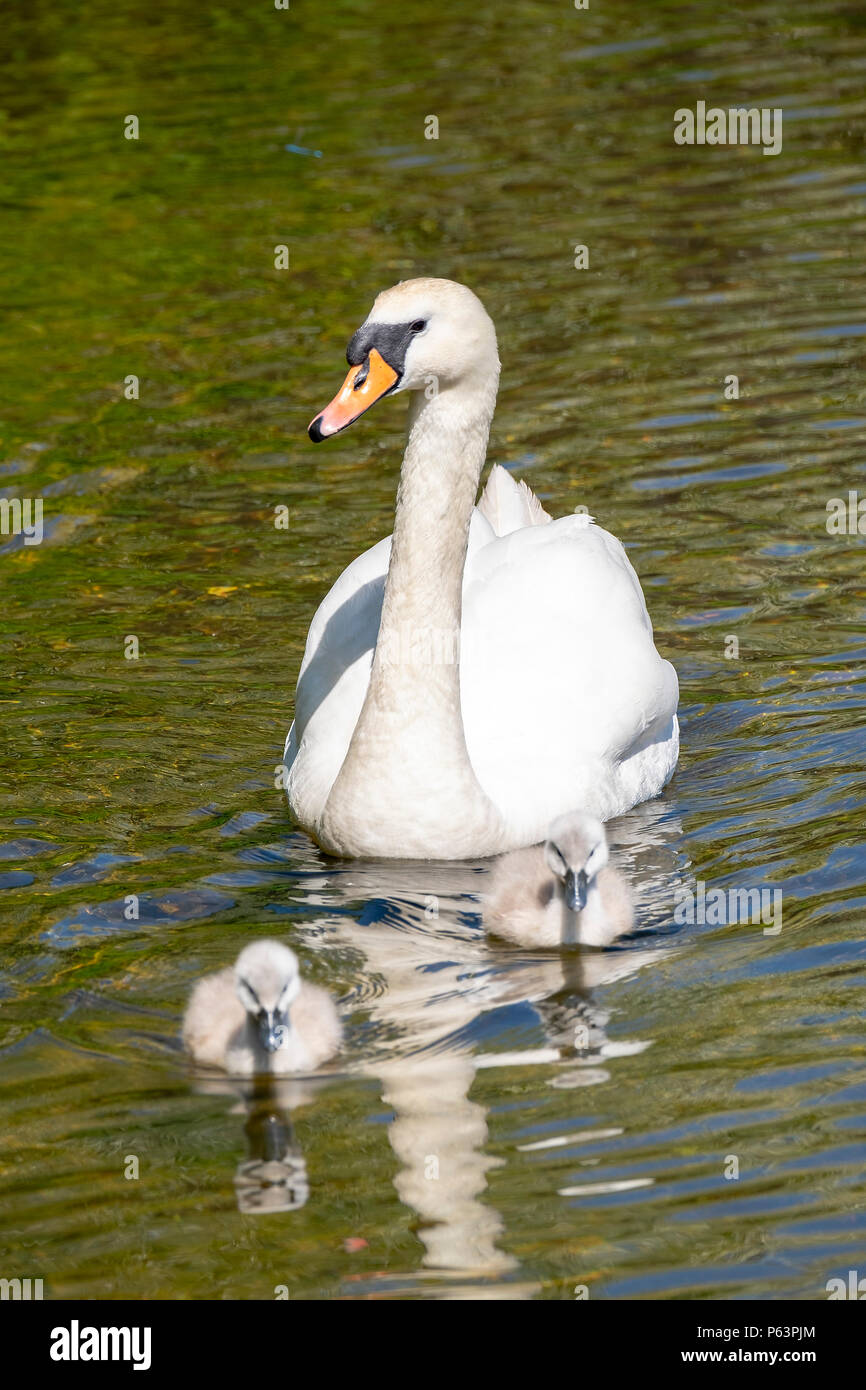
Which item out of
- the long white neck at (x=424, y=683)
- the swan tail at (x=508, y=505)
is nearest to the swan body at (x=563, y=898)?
the long white neck at (x=424, y=683)

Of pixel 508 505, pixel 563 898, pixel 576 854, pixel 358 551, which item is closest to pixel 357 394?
pixel 576 854

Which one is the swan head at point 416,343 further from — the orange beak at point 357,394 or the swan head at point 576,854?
the swan head at point 576,854

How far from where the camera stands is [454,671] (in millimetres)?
7168

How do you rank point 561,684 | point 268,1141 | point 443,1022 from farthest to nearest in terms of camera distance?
point 561,684, point 443,1022, point 268,1141

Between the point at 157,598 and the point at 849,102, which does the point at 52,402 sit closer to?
the point at 157,598

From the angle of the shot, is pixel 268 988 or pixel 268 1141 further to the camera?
pixel 268 988

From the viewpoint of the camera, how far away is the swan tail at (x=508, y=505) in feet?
29.0

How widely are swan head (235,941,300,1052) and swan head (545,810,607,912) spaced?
978mm

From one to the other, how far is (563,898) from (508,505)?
2.71 metres

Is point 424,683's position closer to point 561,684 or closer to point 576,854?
point 561,684

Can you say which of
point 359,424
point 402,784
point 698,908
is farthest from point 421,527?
point 359,424
